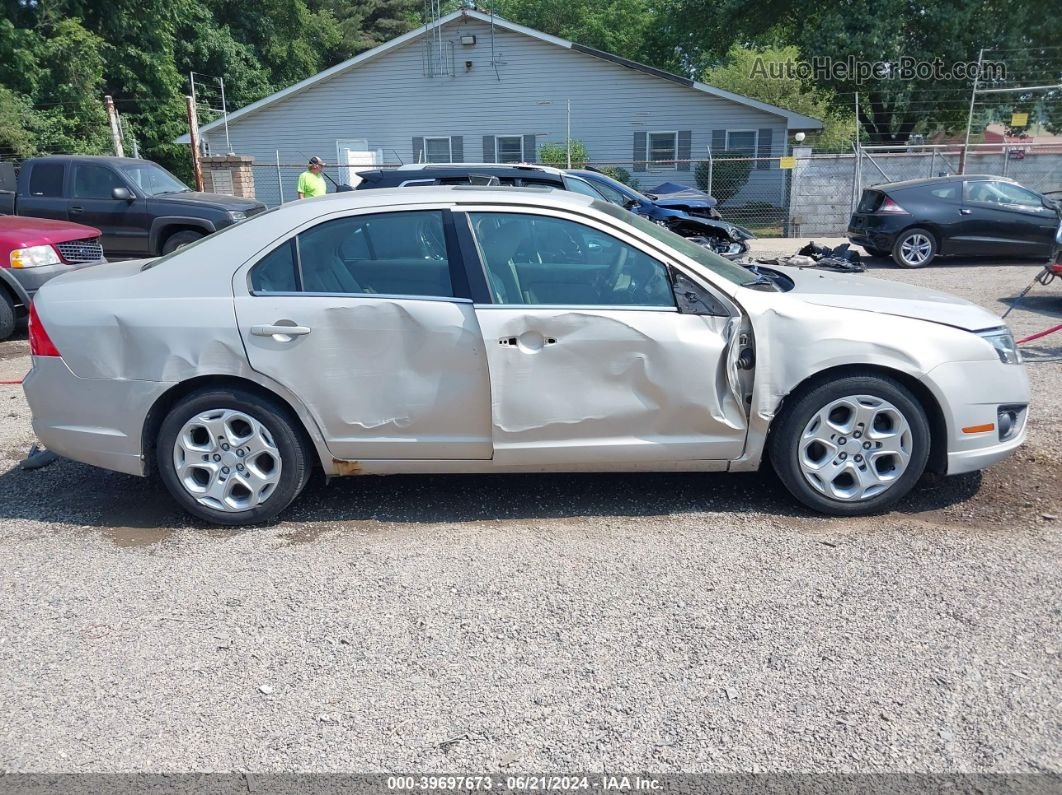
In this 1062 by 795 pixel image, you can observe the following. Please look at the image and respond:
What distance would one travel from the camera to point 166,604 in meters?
3.72

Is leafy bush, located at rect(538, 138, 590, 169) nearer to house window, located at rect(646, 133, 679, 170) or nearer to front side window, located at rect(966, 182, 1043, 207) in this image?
house window, located at rect(646, 133, 679, 170)

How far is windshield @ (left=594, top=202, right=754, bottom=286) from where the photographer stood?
4.48 metres

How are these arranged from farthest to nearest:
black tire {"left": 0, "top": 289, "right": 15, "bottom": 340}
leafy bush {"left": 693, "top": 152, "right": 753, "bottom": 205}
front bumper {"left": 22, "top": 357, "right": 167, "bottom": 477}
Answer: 1. leafy bush {"left": 693, "top": 152, "right": 753, "bottom": 205}
2. black tire {"left": 0, "top": 289, "right": 15, "bottom": 340}
3. front bumper {"left": 22, "top": 357, "right": 167, "bottom": 477}

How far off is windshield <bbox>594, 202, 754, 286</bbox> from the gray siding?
21.6m

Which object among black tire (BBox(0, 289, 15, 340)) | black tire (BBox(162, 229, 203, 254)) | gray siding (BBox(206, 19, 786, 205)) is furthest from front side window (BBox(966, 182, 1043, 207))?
black tire (BBox(0, 289, 15, 340))

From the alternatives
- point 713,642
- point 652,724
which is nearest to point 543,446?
point 713,642

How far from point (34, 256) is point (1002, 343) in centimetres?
879

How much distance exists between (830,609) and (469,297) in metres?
2.15

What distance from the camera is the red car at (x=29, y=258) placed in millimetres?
8875

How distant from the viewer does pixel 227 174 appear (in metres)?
20.7

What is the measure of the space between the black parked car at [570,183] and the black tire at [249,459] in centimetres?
538

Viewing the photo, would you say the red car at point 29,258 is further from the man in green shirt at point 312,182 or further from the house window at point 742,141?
the house window at point 742,141

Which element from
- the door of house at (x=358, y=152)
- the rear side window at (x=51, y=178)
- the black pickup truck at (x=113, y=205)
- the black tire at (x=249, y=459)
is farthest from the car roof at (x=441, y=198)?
the door of house at (x=358, y=152)

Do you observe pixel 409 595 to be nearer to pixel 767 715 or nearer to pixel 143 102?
pixel 767 715
